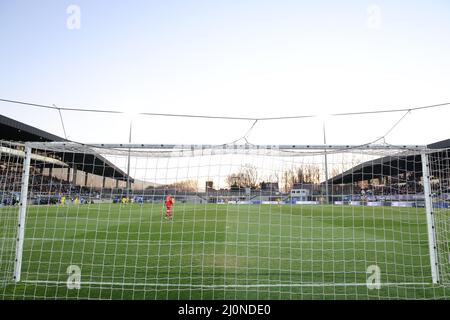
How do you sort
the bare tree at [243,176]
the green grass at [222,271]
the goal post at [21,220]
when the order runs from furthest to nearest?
1. the bare tree at [243,176]
2. the goal post at [21,220]
3. the green grass at [222,271]

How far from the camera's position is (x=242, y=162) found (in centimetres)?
529

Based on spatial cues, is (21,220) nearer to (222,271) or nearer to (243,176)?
(222,271)

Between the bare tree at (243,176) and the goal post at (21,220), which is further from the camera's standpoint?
the bare tree at (243,176)

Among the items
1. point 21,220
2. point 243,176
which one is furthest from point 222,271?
point 21,220

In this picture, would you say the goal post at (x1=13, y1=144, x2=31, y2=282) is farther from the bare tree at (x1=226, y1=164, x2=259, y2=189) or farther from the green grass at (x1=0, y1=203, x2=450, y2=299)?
the bare tree at (x1=226, y1=164, x2=259, y2=189)

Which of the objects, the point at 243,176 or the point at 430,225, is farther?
the point at 243,176

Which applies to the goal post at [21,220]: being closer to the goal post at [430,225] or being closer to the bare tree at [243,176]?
the bare tree at [243,176]

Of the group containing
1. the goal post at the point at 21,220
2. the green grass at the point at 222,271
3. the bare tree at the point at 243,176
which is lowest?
the green grass at the point at 222,271

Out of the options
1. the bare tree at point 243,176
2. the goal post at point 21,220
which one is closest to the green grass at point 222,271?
the goal post at point 21,220

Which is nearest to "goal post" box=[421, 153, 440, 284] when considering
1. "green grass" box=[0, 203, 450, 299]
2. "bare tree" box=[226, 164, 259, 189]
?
"green grass" box=[0, 203, 450, 299]

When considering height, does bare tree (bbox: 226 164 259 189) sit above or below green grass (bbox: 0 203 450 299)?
above

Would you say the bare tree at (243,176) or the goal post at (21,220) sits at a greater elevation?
the bare tree at (243,176)
